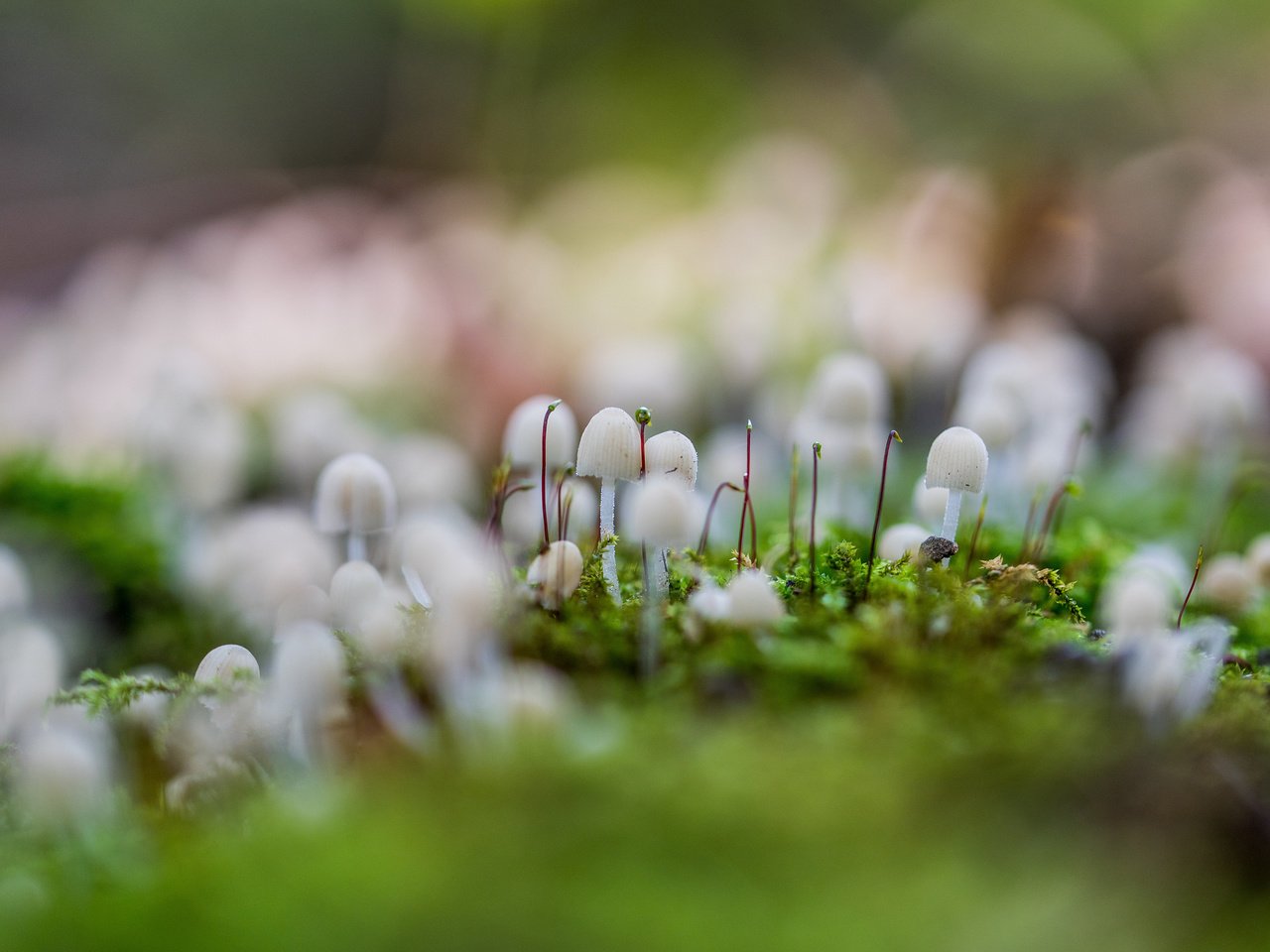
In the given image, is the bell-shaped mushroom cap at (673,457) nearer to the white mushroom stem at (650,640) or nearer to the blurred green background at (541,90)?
the white mushroom stem at (650,640)

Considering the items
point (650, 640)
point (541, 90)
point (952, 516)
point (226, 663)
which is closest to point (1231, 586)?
point (952, 516)

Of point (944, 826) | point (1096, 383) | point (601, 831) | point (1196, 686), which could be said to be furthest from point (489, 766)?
point (1096, 383)

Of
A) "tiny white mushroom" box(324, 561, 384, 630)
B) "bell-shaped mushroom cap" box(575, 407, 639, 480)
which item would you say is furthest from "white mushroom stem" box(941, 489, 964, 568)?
"tiny white mushroom" box(324, 561, 384, 630)

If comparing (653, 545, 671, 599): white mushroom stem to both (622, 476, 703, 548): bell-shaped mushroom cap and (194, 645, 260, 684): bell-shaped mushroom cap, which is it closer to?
(622, 476, 703, 548): bell-shaped mushroom cap

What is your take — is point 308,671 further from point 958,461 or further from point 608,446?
point 958,461

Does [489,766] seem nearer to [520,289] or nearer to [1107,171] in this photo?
[520,289]

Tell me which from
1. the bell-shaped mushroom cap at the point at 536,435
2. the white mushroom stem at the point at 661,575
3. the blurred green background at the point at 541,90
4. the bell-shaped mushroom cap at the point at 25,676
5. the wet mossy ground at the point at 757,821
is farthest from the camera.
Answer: the blurred green background at the point at 541,90

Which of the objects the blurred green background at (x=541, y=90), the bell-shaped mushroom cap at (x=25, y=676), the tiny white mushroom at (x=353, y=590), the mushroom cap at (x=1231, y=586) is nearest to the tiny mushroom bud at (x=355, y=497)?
the tiny white mushroom at (x=353, y=590)
